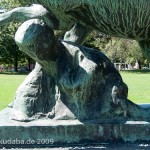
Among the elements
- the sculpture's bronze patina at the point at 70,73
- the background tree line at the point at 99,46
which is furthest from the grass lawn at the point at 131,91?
the background tree line at the point at 99,46

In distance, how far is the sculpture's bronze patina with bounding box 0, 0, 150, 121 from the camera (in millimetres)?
3502

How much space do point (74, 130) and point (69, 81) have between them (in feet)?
1.35

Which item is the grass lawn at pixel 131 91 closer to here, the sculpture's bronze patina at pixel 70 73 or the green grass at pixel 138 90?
the green grass at pixel 138 90

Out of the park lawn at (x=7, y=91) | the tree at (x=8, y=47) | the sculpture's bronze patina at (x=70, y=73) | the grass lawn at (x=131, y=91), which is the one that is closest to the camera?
the sculpture's bronze patina at (x=70, y=73)

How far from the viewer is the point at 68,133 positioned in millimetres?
3549

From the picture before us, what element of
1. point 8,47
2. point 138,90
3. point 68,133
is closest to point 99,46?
point 8,47

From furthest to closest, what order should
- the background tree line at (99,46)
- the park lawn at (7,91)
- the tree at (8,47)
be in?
the tree at (8,47)
the background tree line at (99,46)
the park lawn at (7,91)

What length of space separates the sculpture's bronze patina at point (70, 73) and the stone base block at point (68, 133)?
0.10 m

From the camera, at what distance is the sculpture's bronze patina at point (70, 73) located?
138 inches

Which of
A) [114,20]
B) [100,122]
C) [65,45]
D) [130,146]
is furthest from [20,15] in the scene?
[130,146]

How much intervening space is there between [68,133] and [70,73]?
516 mm

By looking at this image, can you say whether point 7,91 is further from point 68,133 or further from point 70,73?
point 68,133

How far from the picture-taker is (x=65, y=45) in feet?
12.6

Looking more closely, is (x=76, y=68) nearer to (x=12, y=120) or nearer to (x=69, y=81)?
(x=69, y=81)
